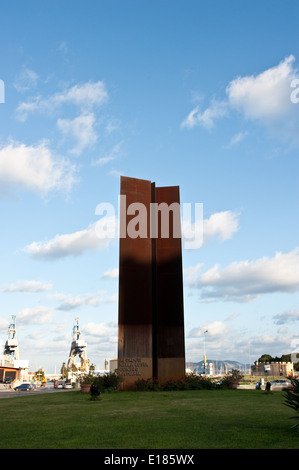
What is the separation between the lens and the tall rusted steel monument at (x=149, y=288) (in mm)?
31734

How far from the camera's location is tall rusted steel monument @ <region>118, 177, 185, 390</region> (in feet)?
104

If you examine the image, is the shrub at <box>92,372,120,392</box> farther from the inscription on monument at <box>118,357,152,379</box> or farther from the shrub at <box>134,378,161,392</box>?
the shrub at <box>134,378,161,392</box>

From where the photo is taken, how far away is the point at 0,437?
11.4 metres

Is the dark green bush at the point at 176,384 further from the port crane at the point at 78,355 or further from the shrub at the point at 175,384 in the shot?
the port crane at the point at 78,355

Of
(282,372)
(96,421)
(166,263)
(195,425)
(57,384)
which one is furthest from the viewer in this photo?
(282,372)

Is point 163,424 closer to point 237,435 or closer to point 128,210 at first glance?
point 237,435

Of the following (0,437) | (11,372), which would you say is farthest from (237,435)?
(11,372)

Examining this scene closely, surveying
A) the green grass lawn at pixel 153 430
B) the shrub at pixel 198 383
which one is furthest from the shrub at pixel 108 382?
the green grass lawn at pixel 153 430

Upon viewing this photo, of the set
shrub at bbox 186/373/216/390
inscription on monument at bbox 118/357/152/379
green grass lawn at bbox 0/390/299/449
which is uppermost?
inscription on monument at bbox 118/357/152/379

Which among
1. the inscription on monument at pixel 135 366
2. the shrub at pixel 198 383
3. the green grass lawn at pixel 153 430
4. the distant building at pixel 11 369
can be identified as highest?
the inscription on monument at pixel 135 366

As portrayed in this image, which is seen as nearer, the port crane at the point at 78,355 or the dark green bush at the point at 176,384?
the dark green bush at the point at 176,384

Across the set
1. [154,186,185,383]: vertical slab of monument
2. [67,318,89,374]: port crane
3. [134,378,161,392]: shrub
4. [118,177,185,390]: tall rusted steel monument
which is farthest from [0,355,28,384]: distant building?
[154,186,185,383]: vertical slab of monument

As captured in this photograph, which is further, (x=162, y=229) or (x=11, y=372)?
(x=11, y=372)

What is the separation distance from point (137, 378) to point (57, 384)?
37532 mm
